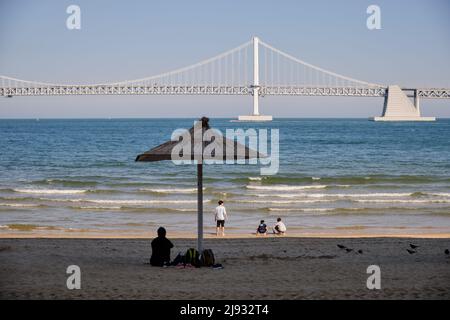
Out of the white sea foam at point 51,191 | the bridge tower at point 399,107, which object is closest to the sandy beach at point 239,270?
the white sea foam at point 51,191

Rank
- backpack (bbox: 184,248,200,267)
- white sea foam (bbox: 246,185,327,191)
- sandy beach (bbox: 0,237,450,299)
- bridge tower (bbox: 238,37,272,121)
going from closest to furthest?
sandy beach (bbox: 0,237,450,299) < backpack (bbox: 184,248,200,267) < white sea foam (bbox: 246,185,327,191) < bridge tower (bbox: 238,37,272,121)

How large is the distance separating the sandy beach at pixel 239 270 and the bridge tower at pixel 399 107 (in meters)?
78.6

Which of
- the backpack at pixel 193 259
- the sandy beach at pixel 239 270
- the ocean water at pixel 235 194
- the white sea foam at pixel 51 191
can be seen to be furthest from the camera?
the white sea foam at pixel 51 191

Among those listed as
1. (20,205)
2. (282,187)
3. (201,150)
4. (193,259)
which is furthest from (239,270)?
(282,187)

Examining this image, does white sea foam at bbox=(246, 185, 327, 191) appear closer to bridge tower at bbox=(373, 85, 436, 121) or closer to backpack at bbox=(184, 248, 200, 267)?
backpack at bbox=(184, 248, 200, 267)

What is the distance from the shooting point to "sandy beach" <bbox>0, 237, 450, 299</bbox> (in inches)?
238

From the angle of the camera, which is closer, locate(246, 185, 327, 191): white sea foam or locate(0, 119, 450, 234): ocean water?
locate(0, 119, 450, 234): ocean water

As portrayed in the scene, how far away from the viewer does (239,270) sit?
295 inches

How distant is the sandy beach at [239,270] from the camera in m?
6.04

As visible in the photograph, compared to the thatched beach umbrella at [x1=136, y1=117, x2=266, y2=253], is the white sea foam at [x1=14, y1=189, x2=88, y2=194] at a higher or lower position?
lower

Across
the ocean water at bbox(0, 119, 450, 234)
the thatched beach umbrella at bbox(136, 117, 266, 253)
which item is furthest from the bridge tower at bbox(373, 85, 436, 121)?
the thatched beach umbrella at bbox(136, 117, 266, 253)

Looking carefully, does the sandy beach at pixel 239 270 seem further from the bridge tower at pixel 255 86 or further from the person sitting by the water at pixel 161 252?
the bridge tower at pixel 255 86

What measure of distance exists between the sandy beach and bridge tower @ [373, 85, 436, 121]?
3096 inches

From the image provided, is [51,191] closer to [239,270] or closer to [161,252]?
[161,252]
